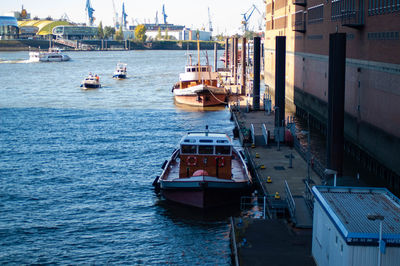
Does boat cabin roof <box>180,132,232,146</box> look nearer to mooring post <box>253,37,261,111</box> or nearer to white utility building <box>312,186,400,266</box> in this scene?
white utility building <box>312,186,400,266</box>

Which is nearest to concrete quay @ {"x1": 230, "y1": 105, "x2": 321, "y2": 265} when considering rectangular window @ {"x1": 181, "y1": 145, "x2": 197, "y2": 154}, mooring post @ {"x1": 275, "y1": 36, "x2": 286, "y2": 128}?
rectangular window @ {"x1": 181, "y1": 145, "x2": 197, "y2": 154}

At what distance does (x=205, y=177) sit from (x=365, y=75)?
17198 mm

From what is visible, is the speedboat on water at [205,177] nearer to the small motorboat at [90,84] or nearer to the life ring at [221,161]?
the life ring at [221,161]

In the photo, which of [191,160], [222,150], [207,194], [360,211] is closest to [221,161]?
[222,150]

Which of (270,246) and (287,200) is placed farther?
(287,200)

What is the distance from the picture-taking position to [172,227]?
3070 cm

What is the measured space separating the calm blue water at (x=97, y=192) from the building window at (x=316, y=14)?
14.2 meters

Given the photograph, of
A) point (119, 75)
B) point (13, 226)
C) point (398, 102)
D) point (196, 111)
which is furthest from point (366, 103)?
point (119, 75)

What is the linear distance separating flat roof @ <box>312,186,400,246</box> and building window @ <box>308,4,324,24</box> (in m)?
41.8

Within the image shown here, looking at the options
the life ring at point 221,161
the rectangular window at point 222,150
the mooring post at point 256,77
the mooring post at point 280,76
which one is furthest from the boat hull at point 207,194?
the mooring post at point 256,77

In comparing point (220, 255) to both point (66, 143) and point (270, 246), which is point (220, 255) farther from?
point (66, 143)

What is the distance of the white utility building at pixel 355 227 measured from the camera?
1703 cm

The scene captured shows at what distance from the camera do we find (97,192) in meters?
36.8

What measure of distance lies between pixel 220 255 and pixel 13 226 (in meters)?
11.2
